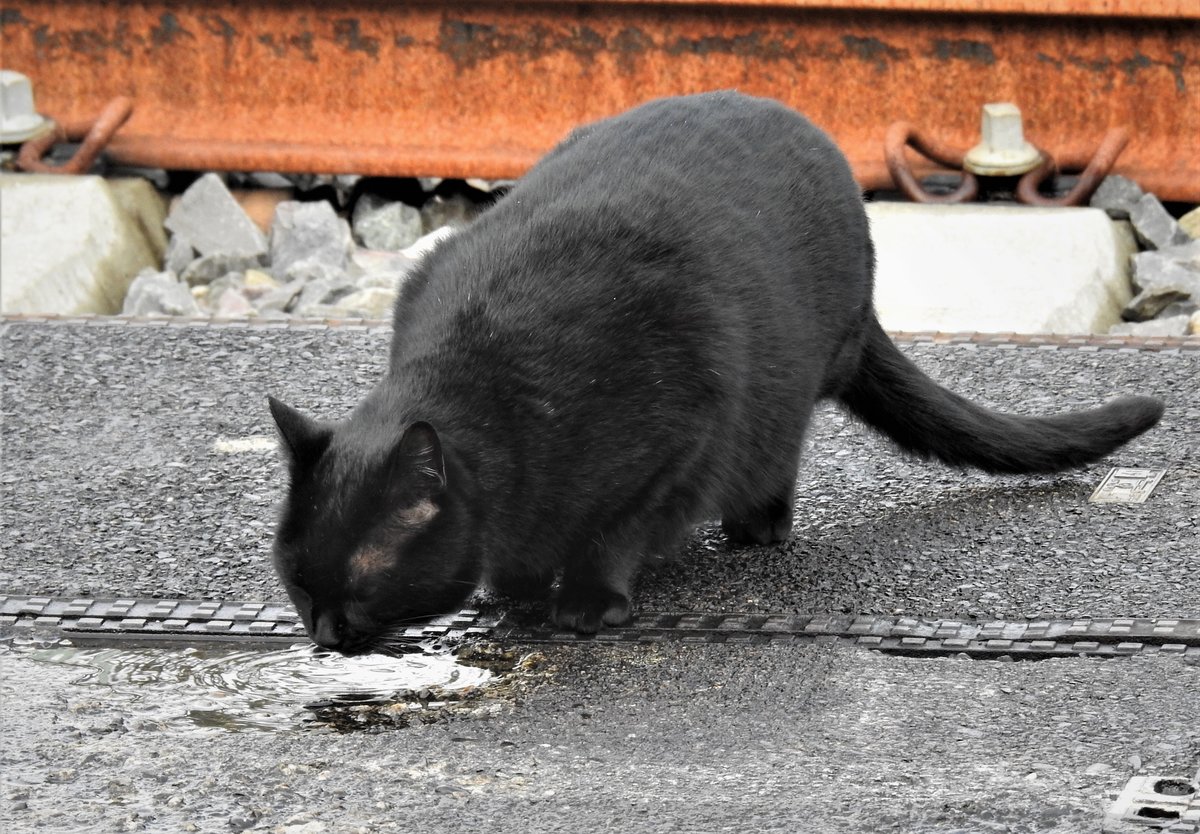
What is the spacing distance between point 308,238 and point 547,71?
3.88 ft

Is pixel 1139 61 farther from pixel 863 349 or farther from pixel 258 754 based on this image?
pixel 258 754

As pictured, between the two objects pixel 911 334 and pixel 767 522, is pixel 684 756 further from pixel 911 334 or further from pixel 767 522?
pixel 911 334

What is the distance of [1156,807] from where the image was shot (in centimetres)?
262

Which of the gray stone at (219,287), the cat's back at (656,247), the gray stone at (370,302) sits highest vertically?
the cat's back at (656,247)

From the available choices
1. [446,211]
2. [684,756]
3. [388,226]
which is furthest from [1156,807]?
[446,211]

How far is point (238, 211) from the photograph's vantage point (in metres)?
6.68

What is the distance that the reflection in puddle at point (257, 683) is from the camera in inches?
121

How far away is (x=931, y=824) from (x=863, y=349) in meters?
1.59

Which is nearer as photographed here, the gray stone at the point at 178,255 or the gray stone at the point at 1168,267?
the gray stone at the point at 1168,267

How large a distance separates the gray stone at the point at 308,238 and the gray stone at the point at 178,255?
0.32 metres

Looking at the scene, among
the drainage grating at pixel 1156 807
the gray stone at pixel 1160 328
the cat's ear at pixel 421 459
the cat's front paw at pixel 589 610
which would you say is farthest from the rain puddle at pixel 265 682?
the gray stone at pixel 1160 328

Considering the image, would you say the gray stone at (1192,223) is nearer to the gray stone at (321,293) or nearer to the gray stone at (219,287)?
the gray stone at (321,293)

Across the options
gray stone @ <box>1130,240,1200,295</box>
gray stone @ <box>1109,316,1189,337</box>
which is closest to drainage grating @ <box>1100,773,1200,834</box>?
gray stone @ <box>1109,316,1189,337</box>

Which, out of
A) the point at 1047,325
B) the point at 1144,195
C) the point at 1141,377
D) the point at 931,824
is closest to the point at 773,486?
the point at 931,824
